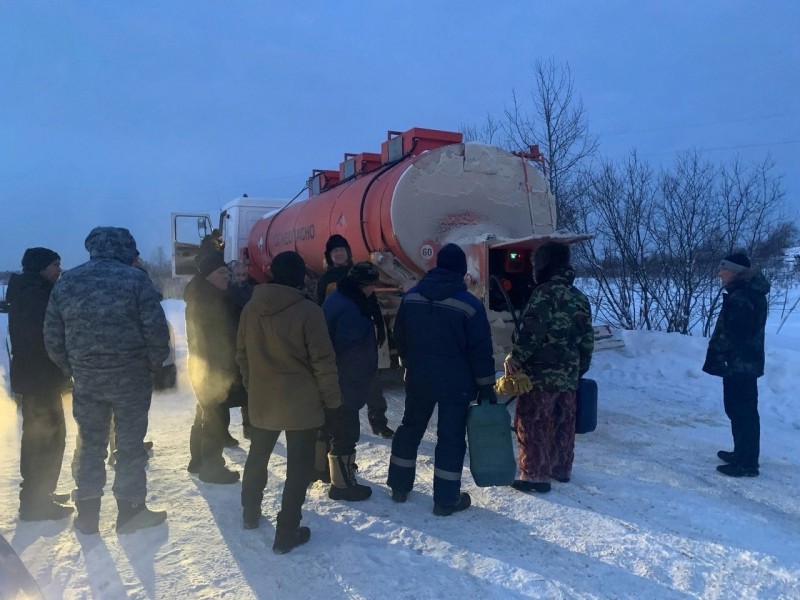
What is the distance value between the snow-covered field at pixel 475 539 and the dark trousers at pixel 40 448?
226mm

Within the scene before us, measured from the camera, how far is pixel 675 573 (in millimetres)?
3141

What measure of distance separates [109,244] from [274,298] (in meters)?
1.24

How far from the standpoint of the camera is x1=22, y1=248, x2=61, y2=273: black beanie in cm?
408

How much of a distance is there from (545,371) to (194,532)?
8.91 ft

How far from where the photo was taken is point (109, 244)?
3.76 m

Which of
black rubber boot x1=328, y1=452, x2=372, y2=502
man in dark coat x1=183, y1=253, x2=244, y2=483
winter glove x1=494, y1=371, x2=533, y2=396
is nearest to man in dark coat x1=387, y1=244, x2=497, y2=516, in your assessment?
winter glove x1=494, y1=371, x2=533, y2=396

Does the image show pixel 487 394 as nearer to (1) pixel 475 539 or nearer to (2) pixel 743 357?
(1) pixel 475 539

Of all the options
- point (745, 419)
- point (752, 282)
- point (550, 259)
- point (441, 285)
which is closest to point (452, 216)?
point (550, 259)

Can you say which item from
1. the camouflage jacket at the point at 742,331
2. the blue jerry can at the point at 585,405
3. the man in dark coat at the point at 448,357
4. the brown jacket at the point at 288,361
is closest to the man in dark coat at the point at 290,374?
the brown jacket at the point at 288,361

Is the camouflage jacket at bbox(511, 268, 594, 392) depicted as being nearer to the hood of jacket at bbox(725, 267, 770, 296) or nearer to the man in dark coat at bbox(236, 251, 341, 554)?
the hood of jacket at bbox(725, 267, 770, 296)

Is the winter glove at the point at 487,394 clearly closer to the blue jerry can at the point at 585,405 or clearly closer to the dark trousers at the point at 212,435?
the blue jerry can at the point at 585,405

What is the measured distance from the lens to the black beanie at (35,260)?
13.4 ft

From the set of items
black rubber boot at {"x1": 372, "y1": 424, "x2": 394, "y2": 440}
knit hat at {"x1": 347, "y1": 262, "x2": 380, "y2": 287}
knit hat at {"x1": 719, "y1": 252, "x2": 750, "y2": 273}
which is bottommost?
black rubber boot at {"x1": 372, "y1": 424, "x2": 394, "y2": 440}

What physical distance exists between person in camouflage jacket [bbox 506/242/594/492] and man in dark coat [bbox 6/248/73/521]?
3.37m
